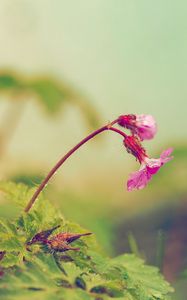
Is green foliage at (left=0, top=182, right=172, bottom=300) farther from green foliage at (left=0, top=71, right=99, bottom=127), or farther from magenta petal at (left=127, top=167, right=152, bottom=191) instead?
green foliage at (left=0, top=71, right=99, bottom=127)

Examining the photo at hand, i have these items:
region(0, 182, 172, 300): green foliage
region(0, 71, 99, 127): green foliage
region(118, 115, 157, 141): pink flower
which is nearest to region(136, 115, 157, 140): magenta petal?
region(118, 115, 157, 141): pink flower

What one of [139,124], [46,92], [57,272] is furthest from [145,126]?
[46,92]

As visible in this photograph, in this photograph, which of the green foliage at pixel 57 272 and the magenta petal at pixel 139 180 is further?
the magenta petal at pixel 139 180

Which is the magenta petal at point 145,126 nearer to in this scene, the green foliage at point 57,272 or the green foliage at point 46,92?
the green foliage at point 57,272

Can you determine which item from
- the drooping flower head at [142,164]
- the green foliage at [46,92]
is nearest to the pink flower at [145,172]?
the drooping flower head at [142,164]

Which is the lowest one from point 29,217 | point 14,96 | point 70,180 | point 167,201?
point 167,201

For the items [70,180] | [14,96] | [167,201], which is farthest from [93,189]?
[14,96]

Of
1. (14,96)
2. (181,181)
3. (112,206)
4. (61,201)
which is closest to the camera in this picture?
(61,201)

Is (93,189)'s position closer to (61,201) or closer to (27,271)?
(61,201)
